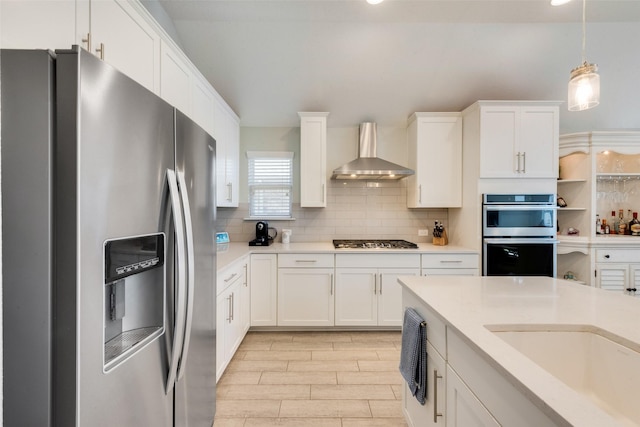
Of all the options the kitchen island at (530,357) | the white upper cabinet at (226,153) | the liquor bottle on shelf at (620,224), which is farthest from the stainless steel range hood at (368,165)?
the liquor bottle on shelf at (620,224)

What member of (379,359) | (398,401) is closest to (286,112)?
(379,359)

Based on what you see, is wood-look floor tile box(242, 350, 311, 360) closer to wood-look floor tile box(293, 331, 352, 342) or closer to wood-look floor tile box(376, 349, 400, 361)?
wood-look floor tile box(293, 331, 352, 342)

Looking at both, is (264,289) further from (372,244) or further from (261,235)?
(372,244)

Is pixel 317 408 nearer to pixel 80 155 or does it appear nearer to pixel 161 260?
pixel 161 260

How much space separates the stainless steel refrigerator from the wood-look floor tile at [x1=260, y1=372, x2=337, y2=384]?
1425 millimetres

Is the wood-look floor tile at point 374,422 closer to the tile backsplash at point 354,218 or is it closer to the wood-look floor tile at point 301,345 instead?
the wood-look floor tile at point 301,345

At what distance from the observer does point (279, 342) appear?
291 cm

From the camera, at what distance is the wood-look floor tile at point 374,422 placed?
1.76 meters

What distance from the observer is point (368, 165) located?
3242mm

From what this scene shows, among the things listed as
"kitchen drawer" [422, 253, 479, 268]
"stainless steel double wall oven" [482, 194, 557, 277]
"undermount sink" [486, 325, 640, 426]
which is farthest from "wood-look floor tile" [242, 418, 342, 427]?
"stainless steel double wall oven" [482, 194, 557, 277]

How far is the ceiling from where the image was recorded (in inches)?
96.9

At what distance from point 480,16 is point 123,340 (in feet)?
11.1

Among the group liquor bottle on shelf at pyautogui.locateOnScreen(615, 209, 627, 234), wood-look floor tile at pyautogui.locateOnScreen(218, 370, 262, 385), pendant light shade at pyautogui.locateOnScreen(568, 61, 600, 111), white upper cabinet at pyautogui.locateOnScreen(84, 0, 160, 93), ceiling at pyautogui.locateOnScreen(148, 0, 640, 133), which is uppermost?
ceiling at pyautogui.locateOnScreen(148, 0, 640, 133)

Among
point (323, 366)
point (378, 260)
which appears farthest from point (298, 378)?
point (378, 260)
